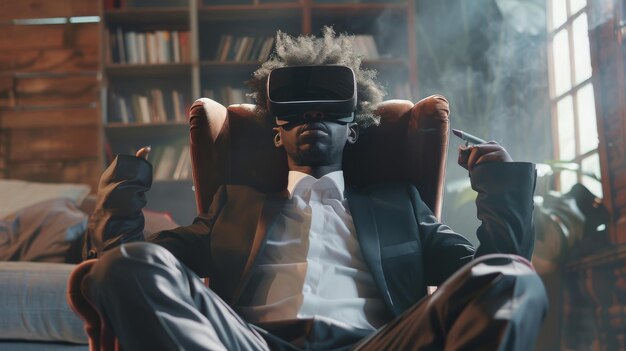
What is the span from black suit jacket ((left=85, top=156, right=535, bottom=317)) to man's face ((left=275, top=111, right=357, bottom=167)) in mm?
96

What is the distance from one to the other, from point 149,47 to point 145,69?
11 centimetres

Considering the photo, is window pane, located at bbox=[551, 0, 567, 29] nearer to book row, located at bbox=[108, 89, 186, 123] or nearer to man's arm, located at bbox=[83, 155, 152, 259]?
book row, located at bbox=[108, 89, 186, 123]

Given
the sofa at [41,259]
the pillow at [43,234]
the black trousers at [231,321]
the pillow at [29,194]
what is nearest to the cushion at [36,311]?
the sofa at [41,259]

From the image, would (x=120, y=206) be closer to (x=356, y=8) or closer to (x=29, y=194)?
(x=29, y=194)

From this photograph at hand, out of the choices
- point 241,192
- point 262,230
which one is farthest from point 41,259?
point 262,230

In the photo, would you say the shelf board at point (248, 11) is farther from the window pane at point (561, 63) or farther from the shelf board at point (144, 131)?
the window pane at point (561, 63)

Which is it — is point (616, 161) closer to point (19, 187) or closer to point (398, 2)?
point (398, 2)

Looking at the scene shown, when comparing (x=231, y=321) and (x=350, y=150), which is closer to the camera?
(x=231, y=321)

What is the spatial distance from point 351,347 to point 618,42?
1894mm

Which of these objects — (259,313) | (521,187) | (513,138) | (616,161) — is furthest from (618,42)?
(259,313)

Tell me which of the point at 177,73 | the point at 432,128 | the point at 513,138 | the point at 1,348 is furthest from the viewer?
the point at 177,73

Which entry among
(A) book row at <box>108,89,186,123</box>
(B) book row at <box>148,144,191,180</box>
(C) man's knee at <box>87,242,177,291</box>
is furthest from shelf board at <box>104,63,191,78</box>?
(C) man's knee at <box>87,242,177,291</box>

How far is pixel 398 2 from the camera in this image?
4531mm

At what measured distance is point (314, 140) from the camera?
194 centimetres
